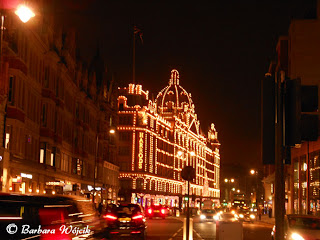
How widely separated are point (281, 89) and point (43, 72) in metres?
42.6

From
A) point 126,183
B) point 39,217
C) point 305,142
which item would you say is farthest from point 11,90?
point 126,183

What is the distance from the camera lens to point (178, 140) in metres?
138

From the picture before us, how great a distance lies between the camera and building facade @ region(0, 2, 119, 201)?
38406 millimetres

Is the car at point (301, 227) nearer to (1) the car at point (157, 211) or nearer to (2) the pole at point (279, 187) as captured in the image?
(2) the pole at point (279, 187)

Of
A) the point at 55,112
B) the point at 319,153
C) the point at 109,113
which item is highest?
the point at 109,113

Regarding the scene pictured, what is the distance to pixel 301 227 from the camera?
21.5 meters

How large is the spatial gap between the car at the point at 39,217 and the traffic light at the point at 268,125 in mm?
5905

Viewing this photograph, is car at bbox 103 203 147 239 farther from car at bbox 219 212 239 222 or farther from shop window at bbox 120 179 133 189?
shop window at bbox 120 179 133 189

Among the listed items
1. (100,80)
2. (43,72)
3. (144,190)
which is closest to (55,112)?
(43,72)

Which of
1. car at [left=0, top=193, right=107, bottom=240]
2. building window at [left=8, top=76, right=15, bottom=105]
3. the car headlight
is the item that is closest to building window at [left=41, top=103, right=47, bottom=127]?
building window at [left=8, top=76, right=15, bottom=105]

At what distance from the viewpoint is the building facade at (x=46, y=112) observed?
126 feet

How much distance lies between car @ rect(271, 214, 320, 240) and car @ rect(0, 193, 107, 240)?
8.33 m

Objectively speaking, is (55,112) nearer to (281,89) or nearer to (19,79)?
(19,79)

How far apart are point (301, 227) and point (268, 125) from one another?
50.6 feet
